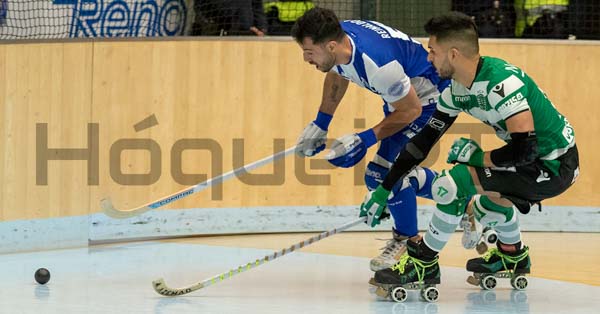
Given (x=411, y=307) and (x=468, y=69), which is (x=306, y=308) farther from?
(x=468, y=69)

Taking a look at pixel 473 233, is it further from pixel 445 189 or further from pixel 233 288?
pixel 233 288

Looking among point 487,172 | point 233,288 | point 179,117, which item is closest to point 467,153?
point 487,172

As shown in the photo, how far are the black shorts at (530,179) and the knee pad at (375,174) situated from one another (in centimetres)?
78

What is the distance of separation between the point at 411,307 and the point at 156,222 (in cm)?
309

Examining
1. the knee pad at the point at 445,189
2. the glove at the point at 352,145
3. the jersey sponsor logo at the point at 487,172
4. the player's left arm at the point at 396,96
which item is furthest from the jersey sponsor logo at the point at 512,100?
the glove at the point at 352,145

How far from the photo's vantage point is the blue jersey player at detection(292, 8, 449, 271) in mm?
5594

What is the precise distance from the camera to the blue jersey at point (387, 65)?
5625 millimetres

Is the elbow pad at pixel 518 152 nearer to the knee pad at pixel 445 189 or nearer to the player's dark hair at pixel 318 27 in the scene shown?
the knee pad at pixel 445 189

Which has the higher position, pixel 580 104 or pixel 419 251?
pixel 580 104

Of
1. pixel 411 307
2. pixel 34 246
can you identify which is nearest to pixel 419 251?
pixel 411 307

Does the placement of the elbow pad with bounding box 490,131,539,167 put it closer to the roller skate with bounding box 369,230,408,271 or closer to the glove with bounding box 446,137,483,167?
the glove with bounding box 446,137,483,167

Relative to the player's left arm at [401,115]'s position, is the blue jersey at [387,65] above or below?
above

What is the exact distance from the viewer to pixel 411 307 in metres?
5.28

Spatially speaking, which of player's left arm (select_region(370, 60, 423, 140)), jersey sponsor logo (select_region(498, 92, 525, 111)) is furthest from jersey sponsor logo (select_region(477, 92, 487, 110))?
player's left arm (select_region(370, 60, 423, 140))
